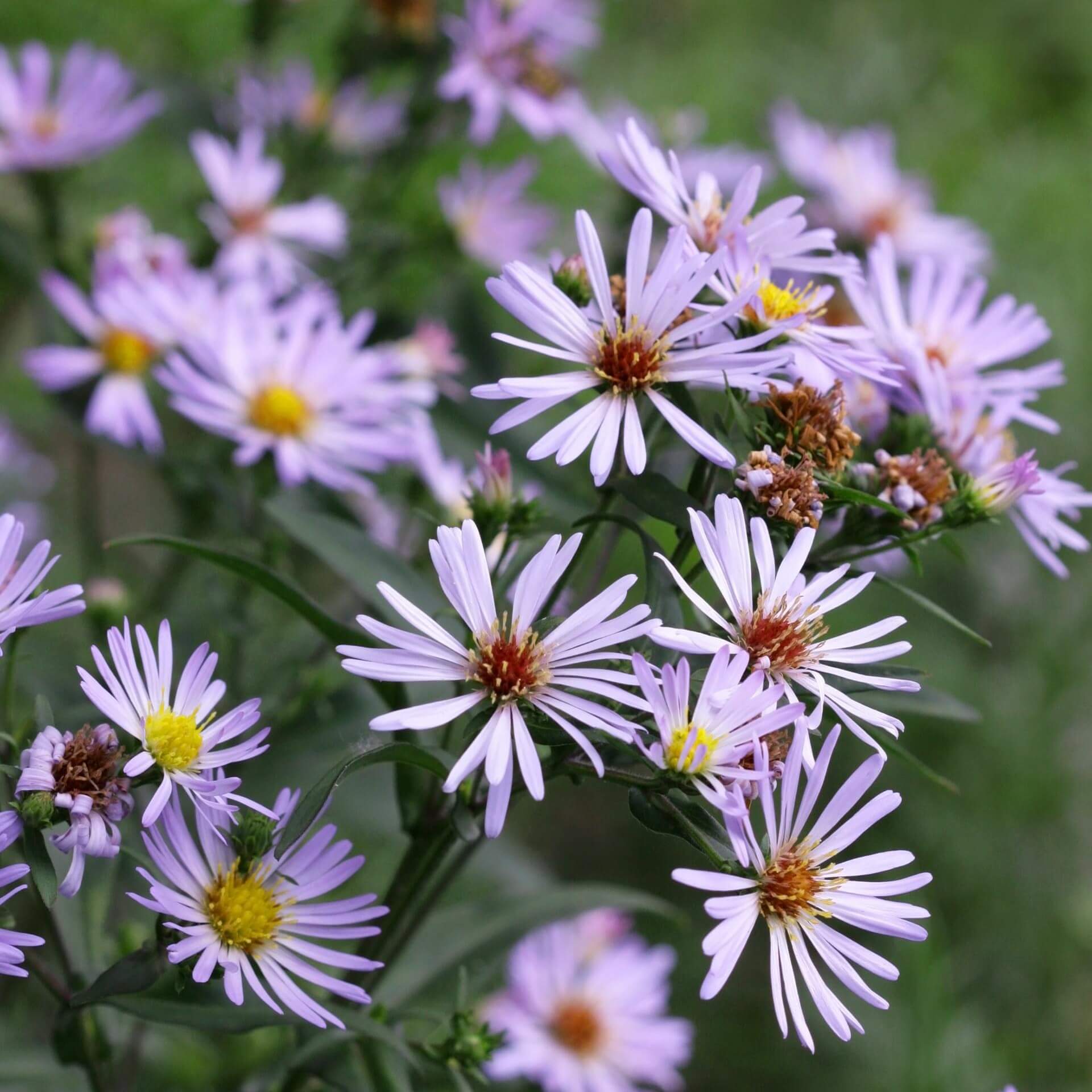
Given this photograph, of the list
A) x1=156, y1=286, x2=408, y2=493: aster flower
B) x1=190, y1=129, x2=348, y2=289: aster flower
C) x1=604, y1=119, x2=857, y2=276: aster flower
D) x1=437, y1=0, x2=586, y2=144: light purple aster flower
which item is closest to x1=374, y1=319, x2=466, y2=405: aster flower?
x1=156, y1=286, x2=408, y2=493: aster flower

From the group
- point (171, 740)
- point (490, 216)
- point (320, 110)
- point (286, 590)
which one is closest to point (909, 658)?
point (490, 216)

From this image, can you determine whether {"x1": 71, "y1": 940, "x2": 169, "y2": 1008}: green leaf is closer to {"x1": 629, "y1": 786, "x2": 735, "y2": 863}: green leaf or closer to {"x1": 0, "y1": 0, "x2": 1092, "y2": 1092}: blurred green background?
{"x1": 629, "y1": 786, "x2": 735, "y2": 863}: green leaf

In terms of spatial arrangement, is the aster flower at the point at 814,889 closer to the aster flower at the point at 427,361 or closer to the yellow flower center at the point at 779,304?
the yellow flower center at the point at 779,304

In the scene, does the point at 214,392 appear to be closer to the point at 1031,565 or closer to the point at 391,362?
the point at 391,362

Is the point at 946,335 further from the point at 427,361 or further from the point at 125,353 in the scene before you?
the point at 125,353

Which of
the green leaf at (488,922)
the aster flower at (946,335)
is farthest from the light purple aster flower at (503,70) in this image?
the green leaf at (488,922)

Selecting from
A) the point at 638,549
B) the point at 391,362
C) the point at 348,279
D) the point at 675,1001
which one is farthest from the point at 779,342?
the point at 675,1001
